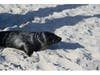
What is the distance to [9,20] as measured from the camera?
2.56m

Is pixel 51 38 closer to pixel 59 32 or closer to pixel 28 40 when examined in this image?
pixel 59 32

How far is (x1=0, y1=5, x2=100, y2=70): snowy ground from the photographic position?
249cm

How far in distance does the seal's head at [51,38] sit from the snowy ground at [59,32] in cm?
3

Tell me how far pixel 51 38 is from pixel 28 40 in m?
0.19

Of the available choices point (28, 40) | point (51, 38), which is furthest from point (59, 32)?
point (28, 40)

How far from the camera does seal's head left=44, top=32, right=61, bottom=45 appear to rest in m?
2.52

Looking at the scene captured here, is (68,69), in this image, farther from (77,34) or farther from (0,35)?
(0,35)

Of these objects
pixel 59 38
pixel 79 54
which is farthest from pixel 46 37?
pixel 79 54

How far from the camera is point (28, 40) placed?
2.53 meters

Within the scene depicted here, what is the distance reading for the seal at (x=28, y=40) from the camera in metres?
2.52

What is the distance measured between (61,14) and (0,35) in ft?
1.74

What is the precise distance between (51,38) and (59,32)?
83 millimetres

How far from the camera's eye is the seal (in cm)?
252

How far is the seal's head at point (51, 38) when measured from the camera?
8.26ft
